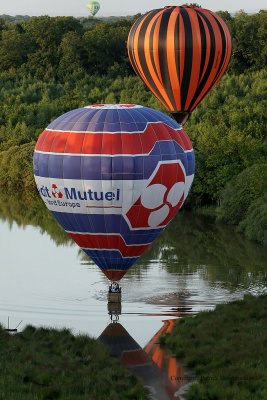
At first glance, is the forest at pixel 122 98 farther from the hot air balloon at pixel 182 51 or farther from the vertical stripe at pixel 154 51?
the vertical stripe at pixel 154 51

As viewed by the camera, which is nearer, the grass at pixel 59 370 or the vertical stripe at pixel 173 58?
the grass at pixel 59 370

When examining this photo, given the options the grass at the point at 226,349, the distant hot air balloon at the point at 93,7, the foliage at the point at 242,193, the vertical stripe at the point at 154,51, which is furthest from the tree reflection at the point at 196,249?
the distant hot air balloon at the point at 93,7

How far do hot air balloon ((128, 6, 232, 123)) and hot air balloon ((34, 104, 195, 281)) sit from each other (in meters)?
10.2

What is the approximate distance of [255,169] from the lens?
153 feet

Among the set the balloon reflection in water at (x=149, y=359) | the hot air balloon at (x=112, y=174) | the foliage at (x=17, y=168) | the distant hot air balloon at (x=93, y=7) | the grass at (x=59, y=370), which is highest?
the hot air balloon at (x=112, y=174)

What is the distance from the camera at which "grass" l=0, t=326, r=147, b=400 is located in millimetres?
22516

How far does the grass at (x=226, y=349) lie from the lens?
76.5 ft

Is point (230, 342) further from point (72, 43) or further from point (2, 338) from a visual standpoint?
point (72, 43)

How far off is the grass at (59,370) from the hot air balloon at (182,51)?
15.0 metres

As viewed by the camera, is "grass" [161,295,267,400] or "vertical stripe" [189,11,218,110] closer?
"grass" [161,295,267,400]

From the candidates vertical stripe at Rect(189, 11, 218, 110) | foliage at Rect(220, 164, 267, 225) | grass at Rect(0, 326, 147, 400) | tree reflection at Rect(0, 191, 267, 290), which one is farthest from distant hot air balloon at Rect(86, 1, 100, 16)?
grass at Rect(0, 326, 147, 400)

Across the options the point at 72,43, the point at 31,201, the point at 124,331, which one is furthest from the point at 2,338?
the point at 72,43

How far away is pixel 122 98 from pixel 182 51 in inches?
983

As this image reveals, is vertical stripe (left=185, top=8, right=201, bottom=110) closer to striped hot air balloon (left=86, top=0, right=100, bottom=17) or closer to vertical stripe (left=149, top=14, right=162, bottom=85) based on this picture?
vertical stripe (left=149, top=14, right=162, bottom=85)
